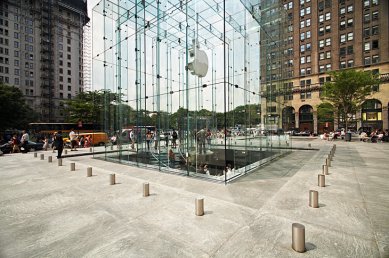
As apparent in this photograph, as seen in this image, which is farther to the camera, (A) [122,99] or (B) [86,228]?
(A) [122,99]

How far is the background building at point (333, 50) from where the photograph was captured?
1526 inches

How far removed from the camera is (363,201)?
504cm

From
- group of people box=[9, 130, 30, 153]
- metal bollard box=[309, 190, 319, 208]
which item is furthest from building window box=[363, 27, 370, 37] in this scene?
group of people box=[9, 130, 30, 153]

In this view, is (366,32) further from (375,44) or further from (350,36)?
(375,44)

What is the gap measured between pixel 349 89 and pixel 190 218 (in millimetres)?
32817

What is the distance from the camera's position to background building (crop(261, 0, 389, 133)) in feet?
127

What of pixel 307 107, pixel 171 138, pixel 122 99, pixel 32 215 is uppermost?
pixel 307 107

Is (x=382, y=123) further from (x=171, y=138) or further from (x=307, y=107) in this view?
(x=171, y=138)

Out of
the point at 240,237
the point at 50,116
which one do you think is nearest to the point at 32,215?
the point at 240,237

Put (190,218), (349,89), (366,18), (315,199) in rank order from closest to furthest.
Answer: (190,218) → (315,199) → (349,89) → (366,18)

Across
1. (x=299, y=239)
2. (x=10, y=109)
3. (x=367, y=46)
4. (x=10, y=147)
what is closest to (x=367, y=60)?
(x=367, y=46)

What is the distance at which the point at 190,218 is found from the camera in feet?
13.8

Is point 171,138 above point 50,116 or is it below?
below

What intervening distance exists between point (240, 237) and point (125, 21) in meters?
12.6
